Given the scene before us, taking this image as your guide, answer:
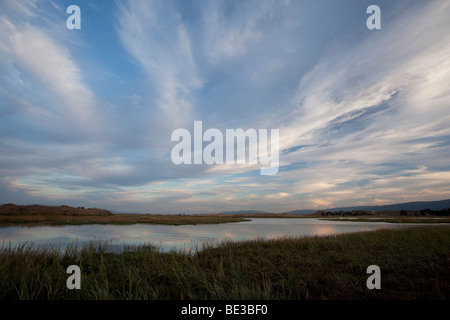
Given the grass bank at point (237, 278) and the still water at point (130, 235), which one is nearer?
the grass bank at point (237, 278)

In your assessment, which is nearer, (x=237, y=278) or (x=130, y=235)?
(x=237, y=278)

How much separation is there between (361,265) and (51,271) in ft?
43.4

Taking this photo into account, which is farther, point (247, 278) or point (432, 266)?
point (432, 266)

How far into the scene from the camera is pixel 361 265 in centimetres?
1002

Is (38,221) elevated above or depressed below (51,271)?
below

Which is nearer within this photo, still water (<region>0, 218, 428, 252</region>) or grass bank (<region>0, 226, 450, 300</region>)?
grass bank (<region>0, 226, 450, 300</region>)

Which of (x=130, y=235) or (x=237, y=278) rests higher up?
(x=237, y=278)

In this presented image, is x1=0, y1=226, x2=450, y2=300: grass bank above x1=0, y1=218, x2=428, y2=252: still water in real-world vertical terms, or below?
above

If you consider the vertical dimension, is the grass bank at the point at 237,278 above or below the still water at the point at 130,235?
above
